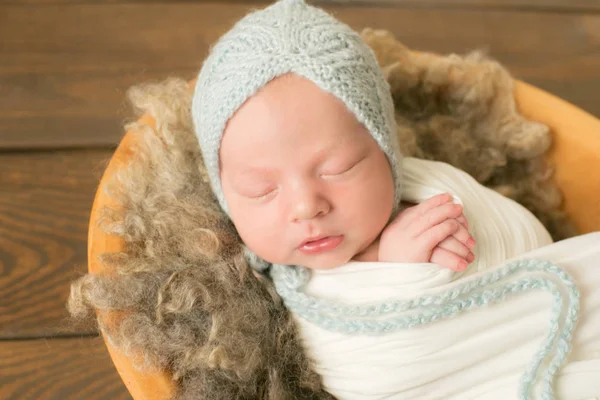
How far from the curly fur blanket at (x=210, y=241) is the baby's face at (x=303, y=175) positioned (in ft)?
0.29

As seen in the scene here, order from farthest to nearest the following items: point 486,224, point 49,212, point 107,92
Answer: point 107,92 → point 49,212 → point 486,224

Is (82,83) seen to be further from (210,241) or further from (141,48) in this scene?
(210,241)

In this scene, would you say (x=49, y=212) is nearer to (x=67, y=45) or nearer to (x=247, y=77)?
(x=67, y=45)

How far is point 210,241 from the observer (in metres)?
0.90

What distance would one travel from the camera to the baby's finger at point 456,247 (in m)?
0.84

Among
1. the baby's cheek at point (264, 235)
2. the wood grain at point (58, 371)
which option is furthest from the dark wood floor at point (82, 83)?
the baby's cheek at point (264, 235)

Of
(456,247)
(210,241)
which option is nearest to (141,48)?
(210,241)

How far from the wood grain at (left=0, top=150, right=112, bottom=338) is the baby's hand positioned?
0.55 m

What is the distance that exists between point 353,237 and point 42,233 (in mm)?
644

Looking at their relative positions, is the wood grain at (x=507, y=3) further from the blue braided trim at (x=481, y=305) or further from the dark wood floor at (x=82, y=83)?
the blue braided trim at (x=481, y=305)

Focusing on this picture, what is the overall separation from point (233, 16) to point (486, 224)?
896 millimetres

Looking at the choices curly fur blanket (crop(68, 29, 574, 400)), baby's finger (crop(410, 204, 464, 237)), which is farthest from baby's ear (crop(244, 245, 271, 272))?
Result: baby's finger (crop(410, 204, 464, 237))

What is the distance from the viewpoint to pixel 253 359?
85 centimetres

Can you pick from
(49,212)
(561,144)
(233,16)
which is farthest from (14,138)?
(561,144)
